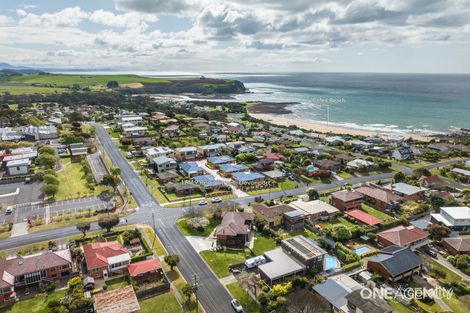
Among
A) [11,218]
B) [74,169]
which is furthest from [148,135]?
[11,218]

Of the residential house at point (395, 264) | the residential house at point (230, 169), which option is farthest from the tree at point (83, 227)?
the residential house at point (395, 264)

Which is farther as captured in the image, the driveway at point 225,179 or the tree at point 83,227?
the driveway at point 225,179

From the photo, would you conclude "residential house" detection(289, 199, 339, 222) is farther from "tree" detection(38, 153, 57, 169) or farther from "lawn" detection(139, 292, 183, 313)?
"tree" detection(38, 153, 57, 169)

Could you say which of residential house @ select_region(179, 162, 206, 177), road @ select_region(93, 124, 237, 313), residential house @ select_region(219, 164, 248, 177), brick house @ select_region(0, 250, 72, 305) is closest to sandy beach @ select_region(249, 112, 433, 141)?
residential house @ select_region(219, 164, 248, 177)

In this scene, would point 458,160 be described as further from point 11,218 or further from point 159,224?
point 11,218

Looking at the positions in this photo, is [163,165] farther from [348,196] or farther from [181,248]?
[348,196]

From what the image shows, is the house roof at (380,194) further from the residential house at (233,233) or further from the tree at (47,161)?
the tree at (47,161)
